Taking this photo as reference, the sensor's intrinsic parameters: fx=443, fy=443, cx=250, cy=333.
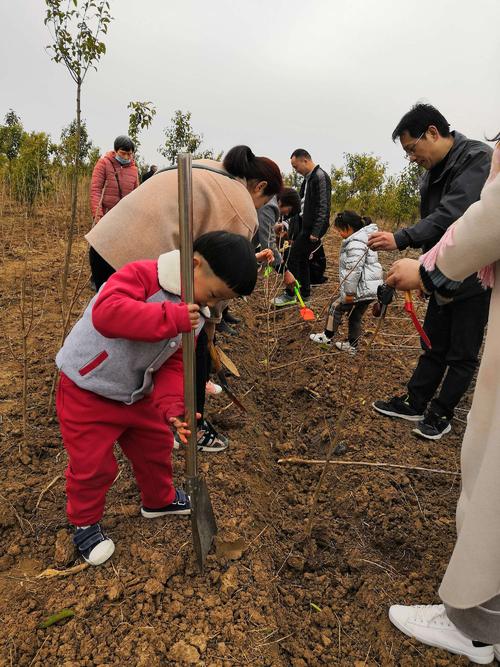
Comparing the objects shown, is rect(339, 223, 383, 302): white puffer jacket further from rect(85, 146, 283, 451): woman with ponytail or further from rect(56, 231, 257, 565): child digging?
rect(56, 231, 257, 565): child digging

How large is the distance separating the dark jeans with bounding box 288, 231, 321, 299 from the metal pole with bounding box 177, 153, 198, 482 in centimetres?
372

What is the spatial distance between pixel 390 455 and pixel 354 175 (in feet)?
42.8

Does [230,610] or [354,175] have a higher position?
[354,175]

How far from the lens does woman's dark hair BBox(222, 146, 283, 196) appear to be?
1.95 m

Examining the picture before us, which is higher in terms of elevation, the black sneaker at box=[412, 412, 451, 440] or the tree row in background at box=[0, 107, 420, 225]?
the tree row in background at box=[0, 107, 420, 225]

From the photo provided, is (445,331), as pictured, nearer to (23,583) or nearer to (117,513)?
(117,513)

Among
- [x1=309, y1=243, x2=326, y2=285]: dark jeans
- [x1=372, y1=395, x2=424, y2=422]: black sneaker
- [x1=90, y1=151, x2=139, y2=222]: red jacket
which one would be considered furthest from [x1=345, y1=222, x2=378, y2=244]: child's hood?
[x1=90, y1=151, x2=139, y2=222]: red jacket

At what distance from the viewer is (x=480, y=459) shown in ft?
3.86

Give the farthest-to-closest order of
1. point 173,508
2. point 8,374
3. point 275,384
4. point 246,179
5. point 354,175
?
point 354,175, point 275,384, point 8,374, point 246,179, point 173,508

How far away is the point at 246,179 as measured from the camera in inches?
77.5

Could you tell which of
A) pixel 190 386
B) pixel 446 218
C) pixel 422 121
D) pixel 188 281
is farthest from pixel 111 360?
pixel 422 121

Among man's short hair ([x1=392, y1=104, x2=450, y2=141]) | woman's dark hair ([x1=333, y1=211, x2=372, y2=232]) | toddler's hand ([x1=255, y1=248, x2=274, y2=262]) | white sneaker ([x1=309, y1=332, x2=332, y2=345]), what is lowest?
white sneaker ([x1=309, y1=332, x2=332, y2=345])

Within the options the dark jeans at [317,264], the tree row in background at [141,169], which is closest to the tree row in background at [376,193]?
the tree row in background at [141,169]

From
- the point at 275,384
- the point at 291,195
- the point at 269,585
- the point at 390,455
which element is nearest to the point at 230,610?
the point at 269,585
